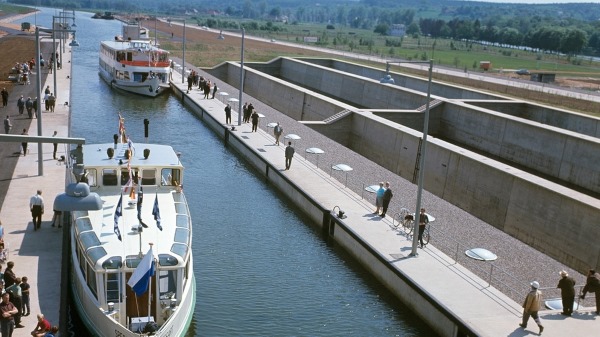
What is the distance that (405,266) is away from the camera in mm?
22641

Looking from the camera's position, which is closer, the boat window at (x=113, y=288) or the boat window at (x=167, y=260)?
the boat window at (x=113, y=288)

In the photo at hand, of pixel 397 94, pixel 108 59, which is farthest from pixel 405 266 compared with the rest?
pixel 108 59

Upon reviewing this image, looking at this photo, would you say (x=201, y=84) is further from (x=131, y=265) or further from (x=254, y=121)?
(x=131, y=265)

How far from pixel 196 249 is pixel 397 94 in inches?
1516

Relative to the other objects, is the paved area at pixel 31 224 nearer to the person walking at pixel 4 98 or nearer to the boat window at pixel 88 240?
the boat window at pixel 88 240

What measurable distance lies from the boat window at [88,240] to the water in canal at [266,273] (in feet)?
12.2

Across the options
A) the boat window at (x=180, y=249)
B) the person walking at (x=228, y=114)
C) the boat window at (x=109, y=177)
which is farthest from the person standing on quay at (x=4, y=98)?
the boat window at (x=180, y=249)

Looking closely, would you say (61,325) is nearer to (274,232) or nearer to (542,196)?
(274,232)

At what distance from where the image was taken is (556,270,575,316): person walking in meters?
19.0

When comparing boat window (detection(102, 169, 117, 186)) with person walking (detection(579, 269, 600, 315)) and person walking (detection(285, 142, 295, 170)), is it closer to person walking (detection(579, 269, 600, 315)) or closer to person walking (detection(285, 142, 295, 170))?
person walking (detection(285, 142, 295, 170))

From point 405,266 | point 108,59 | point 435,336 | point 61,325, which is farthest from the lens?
point 108,59

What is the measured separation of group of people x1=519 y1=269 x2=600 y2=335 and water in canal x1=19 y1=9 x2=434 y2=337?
3.30 meters

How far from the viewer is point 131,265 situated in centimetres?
1727

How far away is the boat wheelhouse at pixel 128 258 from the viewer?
17.0 metres
